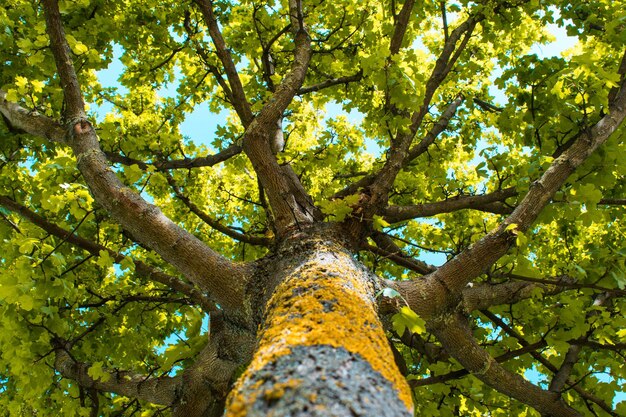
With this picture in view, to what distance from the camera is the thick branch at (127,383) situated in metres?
3.71

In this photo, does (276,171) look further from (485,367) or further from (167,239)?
(485,367)

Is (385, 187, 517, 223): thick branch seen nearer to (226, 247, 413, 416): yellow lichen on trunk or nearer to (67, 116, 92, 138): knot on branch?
(226, 247, 413, 416): yellow lichen on trunk

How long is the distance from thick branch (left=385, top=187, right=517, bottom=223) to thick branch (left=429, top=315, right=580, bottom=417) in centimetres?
128

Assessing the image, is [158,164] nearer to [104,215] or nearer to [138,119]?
[104,215]

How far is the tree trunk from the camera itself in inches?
49.0

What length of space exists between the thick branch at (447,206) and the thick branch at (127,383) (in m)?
2.46

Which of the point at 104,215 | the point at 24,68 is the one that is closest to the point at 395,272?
the point at 104,215

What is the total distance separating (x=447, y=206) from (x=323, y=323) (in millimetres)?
3195

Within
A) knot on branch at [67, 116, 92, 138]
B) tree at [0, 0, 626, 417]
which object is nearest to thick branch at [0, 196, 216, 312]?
tree at [0, 0, 626, 417]

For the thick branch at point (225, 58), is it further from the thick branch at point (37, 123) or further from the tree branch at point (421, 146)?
the thick branch at point (37, 123)

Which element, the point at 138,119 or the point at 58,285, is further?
the point at 138,119

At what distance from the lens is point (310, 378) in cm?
133

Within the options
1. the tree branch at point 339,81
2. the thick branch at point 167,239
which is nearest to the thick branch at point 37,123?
the thick branch at point 167,239

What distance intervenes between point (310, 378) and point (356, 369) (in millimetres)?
187
